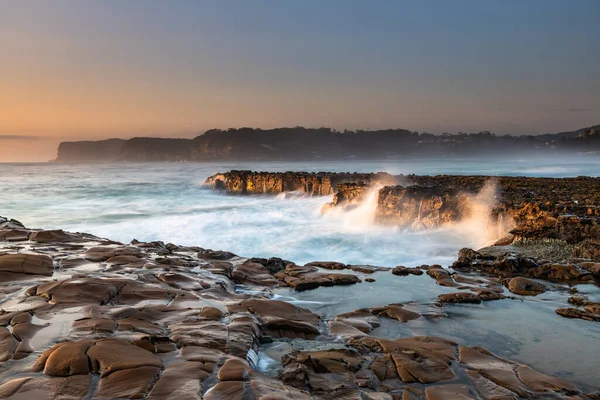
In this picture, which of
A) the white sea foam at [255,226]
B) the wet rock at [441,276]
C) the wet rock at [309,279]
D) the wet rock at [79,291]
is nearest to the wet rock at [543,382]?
the wet rock at [441,276]

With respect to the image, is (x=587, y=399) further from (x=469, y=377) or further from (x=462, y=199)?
(x=462, y=199)

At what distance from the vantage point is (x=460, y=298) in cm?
673

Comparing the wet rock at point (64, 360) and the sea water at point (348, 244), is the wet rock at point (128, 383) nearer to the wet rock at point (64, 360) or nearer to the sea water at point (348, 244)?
the wet rock at point (64, 360)

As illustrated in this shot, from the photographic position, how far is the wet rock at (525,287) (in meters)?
7.08

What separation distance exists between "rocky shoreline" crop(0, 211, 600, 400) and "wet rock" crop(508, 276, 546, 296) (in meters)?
0.03

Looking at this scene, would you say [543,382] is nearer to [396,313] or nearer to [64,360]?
[396,313]

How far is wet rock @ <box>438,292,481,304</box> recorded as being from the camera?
21.9ft

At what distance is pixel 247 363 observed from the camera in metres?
3.98

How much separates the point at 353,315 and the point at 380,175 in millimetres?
21002

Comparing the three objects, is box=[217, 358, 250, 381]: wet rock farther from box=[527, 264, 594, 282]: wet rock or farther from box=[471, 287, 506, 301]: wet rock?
box=[527, 264, 594, 282]: wet rock

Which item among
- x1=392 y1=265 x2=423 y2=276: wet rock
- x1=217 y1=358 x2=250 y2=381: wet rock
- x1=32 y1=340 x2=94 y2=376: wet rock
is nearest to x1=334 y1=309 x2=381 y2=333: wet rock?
x1=217 y1=358 x2=250 y2=381: wet rock

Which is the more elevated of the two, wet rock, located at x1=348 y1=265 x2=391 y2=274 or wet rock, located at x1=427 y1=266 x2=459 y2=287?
wet rock, located at x1=427 y1=266 x2=459 y2=287

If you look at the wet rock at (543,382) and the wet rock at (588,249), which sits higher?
the wet rock at (588,249)

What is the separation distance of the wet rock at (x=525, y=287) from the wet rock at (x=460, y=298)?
0.99 m
